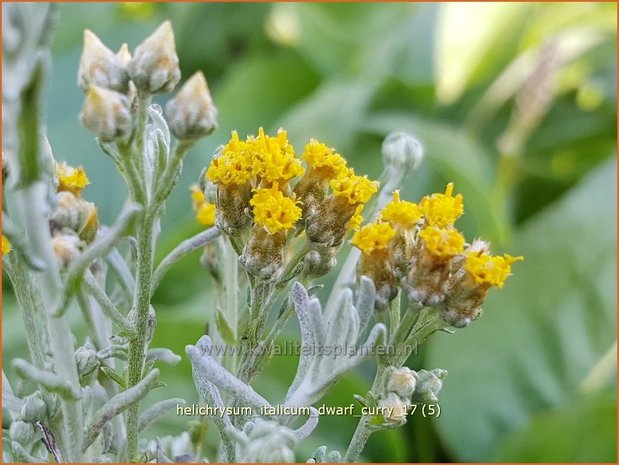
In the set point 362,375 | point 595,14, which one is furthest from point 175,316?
point 595,14

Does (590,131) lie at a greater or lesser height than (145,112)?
greater

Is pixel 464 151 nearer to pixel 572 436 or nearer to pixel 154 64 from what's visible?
pixel 572 436

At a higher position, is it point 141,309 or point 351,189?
point 351,189

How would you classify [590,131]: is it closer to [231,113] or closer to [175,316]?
[231,113]

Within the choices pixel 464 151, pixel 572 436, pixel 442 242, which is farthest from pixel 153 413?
pixel 464 151

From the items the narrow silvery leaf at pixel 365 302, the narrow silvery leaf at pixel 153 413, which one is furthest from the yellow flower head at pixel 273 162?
the narrow silvery leaf at pixel 153 413

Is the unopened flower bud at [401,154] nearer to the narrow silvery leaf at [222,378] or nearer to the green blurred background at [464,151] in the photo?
the narrow silvery leaf at [222,378]
